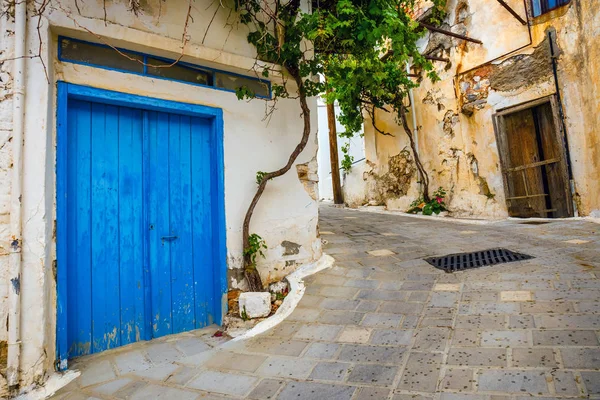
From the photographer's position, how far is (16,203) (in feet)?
7.60

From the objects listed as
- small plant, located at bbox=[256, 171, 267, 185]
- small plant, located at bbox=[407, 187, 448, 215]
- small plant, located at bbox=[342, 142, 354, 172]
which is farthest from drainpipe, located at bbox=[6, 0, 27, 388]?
small plant, located at bbox=[342, 142, 354, 172]

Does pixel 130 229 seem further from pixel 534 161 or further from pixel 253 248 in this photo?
pixel 534 161

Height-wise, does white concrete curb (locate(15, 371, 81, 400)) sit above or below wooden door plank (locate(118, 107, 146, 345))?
below

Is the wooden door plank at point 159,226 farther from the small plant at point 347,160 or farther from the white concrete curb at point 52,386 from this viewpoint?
the small plant at point 347,160

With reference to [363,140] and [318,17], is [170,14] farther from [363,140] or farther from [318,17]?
[363,140]

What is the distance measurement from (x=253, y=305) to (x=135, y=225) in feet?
4.21

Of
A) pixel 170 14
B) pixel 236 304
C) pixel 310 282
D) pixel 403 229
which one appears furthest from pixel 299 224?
pixel 403 229

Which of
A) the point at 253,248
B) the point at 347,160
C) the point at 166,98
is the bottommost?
the point at 253,248

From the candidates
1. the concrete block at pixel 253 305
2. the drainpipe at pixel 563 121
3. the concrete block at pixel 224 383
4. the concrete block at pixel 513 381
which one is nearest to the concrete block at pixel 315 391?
the concrete block at pixel 224 383

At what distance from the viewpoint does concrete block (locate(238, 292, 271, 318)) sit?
10.5 ft

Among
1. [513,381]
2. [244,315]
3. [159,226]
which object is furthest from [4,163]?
[513,381]

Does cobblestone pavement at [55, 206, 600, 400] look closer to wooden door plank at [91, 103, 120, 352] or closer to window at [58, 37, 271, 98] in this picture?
wooden door plank at [91, 103, 120, 352]

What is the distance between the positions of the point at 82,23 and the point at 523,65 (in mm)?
7217

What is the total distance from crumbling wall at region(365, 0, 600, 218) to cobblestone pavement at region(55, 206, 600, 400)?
3.29 m
